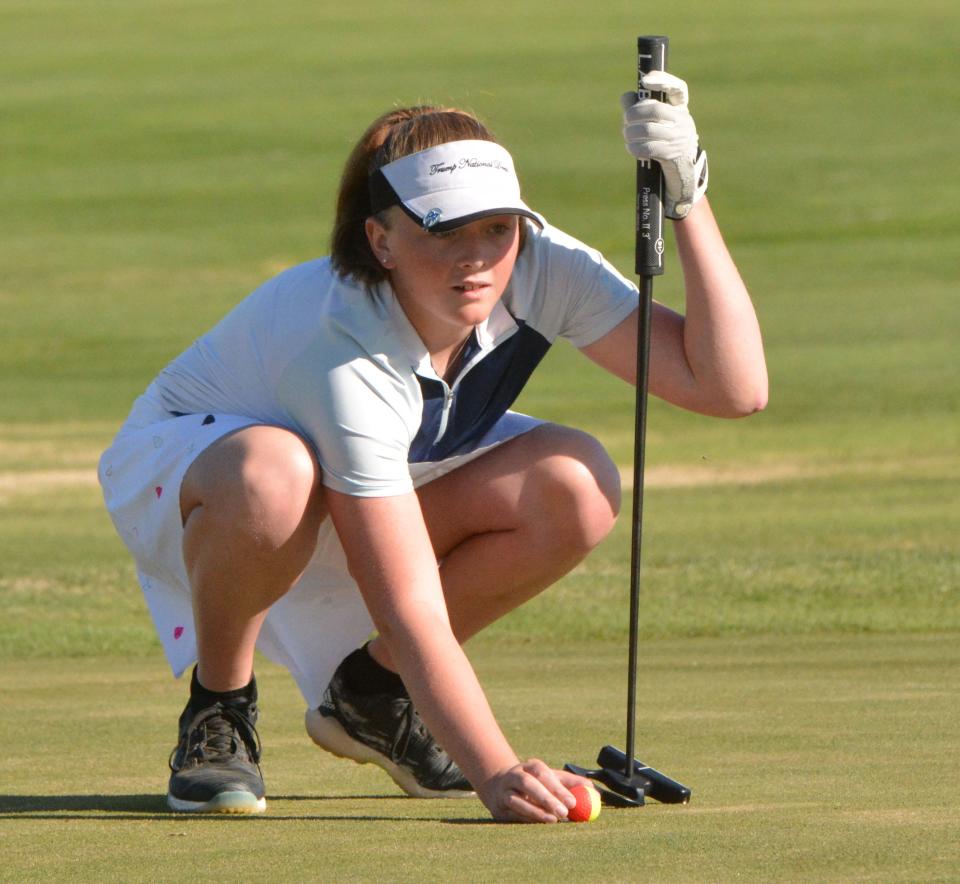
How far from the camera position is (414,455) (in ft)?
12.6

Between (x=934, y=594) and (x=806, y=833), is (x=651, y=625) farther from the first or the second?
(x=806, y=833)

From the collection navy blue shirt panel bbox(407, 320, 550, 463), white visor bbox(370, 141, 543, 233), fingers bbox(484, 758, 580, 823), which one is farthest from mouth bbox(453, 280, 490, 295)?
fingers bbox(484, 758, 580, 823)

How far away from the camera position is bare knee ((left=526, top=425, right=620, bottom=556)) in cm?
389

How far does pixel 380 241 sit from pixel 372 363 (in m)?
0.21

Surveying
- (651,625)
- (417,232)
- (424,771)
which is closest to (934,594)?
(651,625)

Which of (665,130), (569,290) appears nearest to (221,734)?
(569,290)

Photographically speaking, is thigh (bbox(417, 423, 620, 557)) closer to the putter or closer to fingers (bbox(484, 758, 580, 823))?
the putter

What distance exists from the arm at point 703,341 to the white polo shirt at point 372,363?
0.22 ft

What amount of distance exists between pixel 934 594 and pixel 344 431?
3825 mm

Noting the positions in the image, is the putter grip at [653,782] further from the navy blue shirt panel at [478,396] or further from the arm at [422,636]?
the navy blue shirt panel at [478,396]

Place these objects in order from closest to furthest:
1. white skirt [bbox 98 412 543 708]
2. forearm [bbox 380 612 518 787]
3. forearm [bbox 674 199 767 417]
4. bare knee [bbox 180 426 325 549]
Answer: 1. forearm [bbox 380 612 518 787]
2. bare knee [bbox 180 426 325 549]
3. forearm [bbox 674 199 767 417]
4. white skirt [bbox 98 412 543 708]

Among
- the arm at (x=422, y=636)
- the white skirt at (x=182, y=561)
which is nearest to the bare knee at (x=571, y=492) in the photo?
the white skirt at (x=182, y=561)

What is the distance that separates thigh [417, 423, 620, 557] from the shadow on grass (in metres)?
0.54

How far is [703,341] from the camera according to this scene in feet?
12.1
